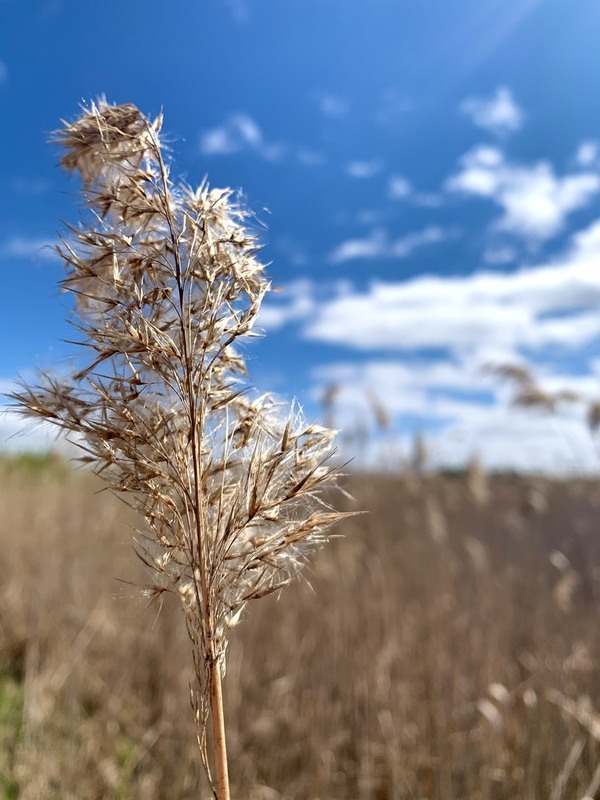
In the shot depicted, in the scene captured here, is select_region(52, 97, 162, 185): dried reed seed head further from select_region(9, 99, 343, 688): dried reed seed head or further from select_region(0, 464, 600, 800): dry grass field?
select_region(0, 464, 600, 800): dry grass field

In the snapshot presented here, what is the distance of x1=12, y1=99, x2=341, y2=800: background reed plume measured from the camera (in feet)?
2.21

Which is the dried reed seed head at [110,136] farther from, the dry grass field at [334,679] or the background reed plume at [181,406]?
the dry grass field at [334,679]

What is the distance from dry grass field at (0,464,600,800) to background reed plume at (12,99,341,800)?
55.7 inches

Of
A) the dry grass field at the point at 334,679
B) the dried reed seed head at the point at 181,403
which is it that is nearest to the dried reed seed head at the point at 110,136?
the dried reed seed head at the point at 181,403

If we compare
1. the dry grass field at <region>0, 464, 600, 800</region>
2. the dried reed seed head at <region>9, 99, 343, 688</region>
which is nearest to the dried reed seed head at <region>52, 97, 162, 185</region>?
the dried reed seed head at <region>9, 99, 343, 688</region>

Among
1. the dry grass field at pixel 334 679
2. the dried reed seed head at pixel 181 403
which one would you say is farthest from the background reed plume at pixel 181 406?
the dry grass field at pixel 334 679

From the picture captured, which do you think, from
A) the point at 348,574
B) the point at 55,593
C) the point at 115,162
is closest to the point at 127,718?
the point at 55,593

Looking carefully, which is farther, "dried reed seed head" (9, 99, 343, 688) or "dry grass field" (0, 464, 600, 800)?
"dry grass field" (0, 464, 600, 800)

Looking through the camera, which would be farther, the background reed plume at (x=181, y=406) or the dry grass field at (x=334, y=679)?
the dry grass field at (x=334, y=679)

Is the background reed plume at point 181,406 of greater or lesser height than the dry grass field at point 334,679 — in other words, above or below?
above

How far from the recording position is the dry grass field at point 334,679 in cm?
279

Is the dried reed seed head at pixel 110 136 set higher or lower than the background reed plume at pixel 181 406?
higher

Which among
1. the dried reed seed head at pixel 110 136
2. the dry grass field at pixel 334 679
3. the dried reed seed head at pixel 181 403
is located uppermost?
the dried reed seed head at pixel 110 136

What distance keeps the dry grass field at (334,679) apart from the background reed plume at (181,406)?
1.42 meters
